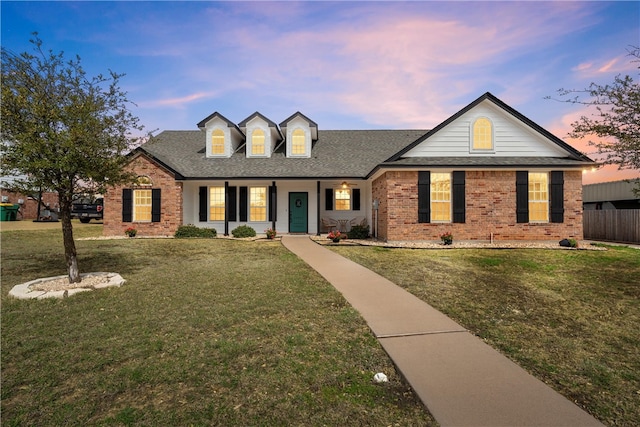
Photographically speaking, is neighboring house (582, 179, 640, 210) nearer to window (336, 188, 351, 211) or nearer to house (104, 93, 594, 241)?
house (104, 93, 594, 241)

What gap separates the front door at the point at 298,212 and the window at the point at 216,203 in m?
3.82

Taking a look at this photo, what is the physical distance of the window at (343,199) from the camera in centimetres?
1742

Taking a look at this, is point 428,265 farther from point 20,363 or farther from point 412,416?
point 20,363

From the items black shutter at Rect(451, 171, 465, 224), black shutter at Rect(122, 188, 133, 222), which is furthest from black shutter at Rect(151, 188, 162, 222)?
black shutter at Rect(451, 171, 465, 224)

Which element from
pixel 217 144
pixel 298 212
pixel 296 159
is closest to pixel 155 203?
pixel 217 144

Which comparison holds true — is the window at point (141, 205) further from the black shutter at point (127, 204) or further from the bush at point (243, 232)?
the bush at point (243, 232)

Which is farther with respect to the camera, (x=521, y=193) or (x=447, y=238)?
(x=521, y=193)

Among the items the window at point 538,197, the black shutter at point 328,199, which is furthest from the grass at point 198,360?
the window at point 538,197

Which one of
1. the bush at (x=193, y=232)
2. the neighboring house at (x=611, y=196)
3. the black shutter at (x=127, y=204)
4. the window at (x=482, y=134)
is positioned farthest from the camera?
the neighboring house at (x=611, y=196)

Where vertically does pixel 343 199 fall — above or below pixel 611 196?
below

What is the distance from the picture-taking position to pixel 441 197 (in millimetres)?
13383

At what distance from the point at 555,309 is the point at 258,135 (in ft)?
52.0

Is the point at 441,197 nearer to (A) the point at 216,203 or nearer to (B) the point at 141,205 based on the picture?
(A) the point at 216,203

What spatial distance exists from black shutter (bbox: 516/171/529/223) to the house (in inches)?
1.7
